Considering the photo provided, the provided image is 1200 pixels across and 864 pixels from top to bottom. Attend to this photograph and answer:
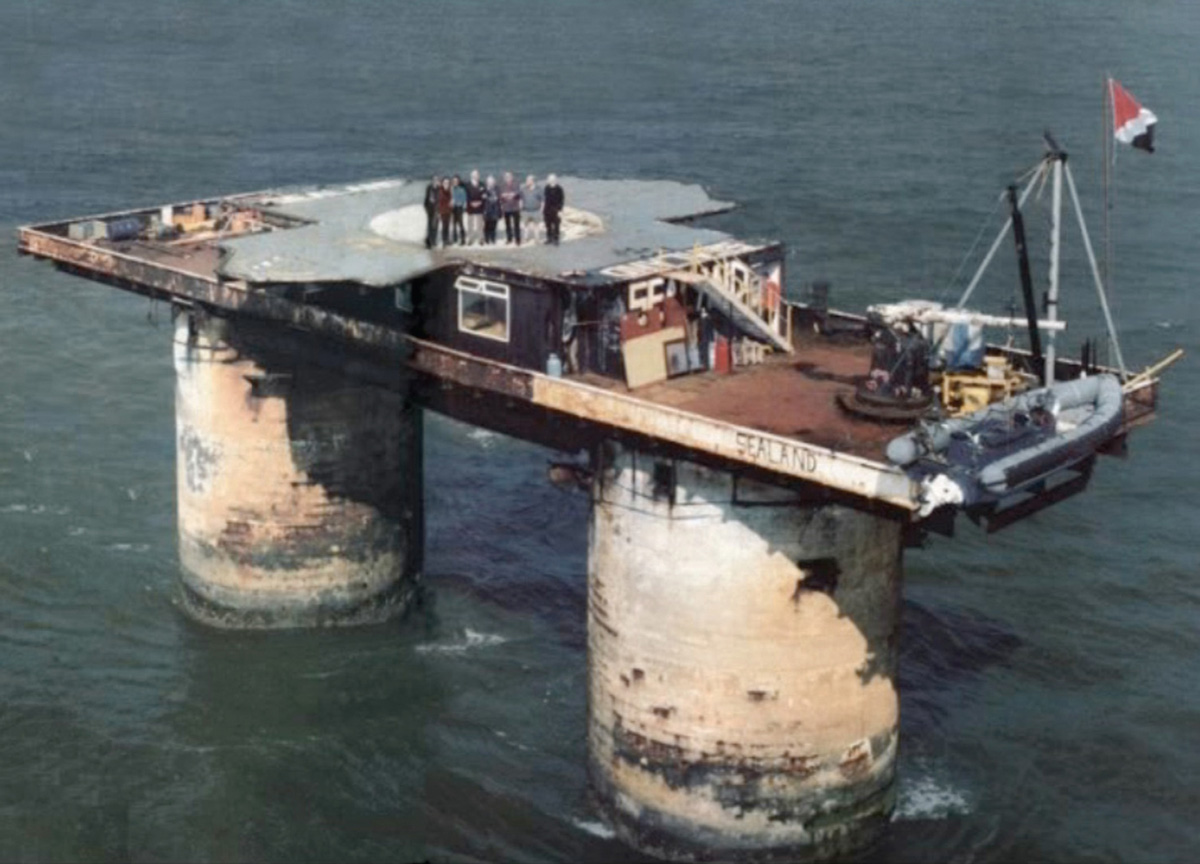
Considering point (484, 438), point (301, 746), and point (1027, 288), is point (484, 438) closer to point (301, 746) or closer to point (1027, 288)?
point (301, 746)

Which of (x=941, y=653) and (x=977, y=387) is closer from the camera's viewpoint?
(x=977, y=387)

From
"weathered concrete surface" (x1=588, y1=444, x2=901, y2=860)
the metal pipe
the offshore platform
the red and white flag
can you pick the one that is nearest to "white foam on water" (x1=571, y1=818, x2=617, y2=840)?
the offshore platform

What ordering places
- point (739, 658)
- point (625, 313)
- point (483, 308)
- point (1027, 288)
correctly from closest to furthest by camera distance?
point (739, 658) < point (1027, 288) < point (625, 313) < point (483, 308)

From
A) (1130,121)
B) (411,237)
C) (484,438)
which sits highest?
(1130,121)

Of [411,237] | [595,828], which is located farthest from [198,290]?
[595,828]

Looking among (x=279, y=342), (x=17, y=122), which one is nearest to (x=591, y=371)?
(x=279, y=342)

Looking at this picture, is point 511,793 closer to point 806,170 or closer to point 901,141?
point 806,170

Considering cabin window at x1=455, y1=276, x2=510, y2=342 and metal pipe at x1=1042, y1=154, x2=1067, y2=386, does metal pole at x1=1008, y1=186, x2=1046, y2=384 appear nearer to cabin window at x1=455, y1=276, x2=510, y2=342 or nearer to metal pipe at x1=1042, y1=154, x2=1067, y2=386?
metal pipe at x1=1042, y1=154, x2=1067, y2=386
